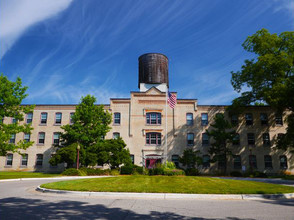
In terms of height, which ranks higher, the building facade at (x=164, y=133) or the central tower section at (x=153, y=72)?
the central tower section at (x=153, y=72)

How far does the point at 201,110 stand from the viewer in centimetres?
3512

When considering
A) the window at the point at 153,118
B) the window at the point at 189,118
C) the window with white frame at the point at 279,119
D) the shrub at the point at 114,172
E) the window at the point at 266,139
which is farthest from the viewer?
the window with white frame at the point at 279,119

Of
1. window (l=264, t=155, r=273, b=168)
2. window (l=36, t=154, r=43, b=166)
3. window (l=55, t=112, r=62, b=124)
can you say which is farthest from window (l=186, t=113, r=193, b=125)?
window (l=36, t=154, r=43, b=166)

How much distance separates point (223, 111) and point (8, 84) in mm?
29524

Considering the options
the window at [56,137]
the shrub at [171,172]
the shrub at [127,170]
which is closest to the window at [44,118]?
the window at [56,137]

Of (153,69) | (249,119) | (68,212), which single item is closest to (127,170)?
(68,212)

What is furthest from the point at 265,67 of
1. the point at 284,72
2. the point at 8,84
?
the point at 8,84

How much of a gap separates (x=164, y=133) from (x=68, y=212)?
27.6 m

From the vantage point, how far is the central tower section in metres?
41.6

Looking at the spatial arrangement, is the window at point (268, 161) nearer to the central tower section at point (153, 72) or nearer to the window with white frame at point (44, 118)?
the central tower section at point (153, 72)

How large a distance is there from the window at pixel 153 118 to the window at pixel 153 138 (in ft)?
5.60

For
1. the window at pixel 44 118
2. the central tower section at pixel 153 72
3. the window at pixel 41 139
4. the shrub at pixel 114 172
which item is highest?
the central tower section at pixel 153 72

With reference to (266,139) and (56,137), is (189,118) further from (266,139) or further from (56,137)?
(56,137)

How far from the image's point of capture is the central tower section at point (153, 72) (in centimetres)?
4162
